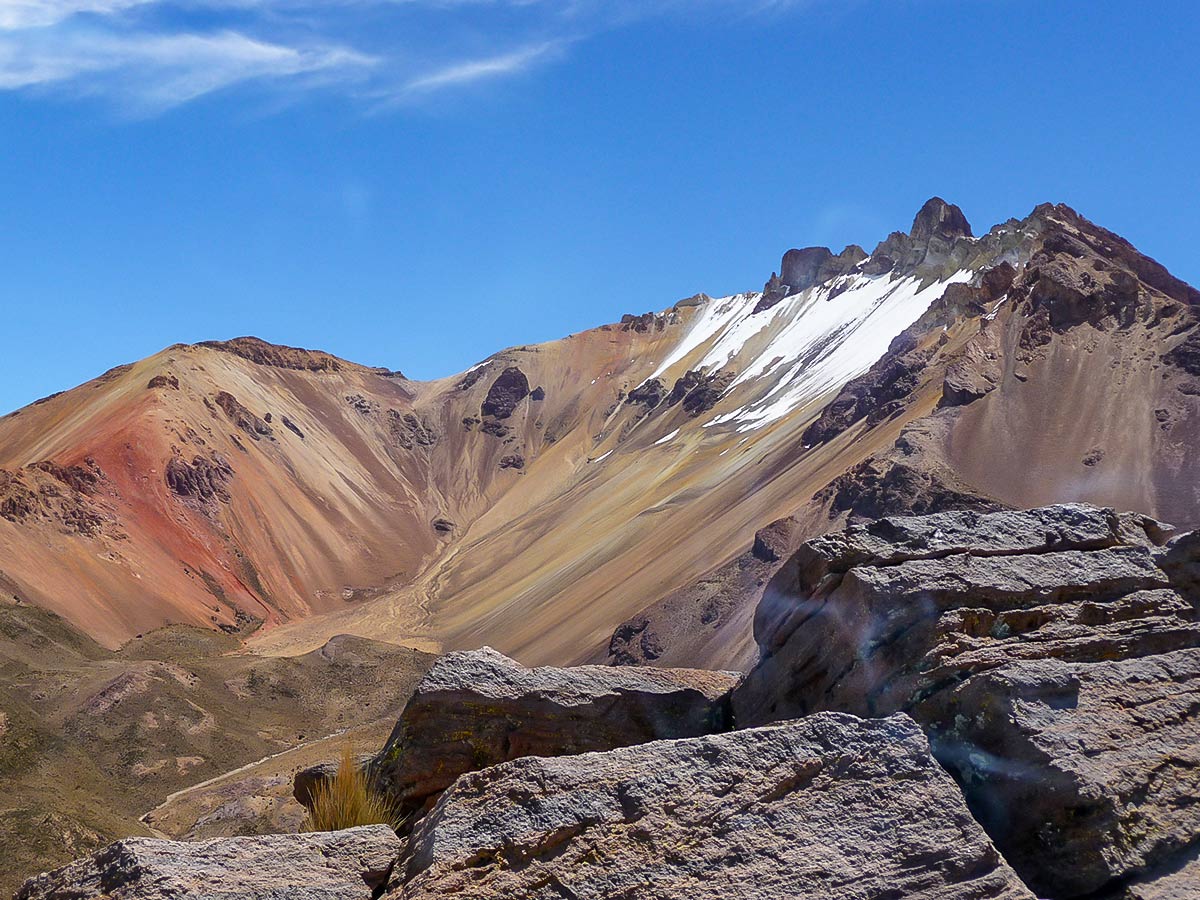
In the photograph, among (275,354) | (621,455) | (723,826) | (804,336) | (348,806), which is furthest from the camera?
(275,354)

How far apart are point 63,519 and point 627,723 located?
5949 cm

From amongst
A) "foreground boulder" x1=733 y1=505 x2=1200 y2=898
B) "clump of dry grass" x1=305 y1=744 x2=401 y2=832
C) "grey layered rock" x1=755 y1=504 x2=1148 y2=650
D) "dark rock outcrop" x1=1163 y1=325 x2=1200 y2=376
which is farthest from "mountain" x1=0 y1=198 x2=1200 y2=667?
"clump of dry grass" x1=305 y1=744 x2=401 y2=832

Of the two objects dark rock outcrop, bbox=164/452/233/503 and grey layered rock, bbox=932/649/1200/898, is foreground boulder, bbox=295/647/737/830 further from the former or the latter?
dark rock outcrop, bbox=164/452/233/503

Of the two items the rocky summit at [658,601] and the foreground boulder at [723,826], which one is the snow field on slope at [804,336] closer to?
the rocky summit at [658,601]

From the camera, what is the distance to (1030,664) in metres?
7.32

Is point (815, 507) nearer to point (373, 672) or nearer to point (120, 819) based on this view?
point (373, 672)

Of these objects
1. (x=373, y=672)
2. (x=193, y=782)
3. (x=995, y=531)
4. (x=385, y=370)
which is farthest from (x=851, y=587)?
(x=385, y=370)

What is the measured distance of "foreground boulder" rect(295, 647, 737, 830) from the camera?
8391 millimetres

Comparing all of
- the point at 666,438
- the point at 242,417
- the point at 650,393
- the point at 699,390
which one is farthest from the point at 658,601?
the point at 650,393

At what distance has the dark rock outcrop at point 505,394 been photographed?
402 feet

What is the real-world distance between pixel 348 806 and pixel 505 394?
11665 cm

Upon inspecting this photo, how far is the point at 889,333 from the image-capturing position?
83312mm

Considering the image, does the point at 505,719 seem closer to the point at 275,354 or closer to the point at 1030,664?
the point at 1030,664

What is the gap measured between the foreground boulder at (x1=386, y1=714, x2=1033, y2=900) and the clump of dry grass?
57.8 inches
